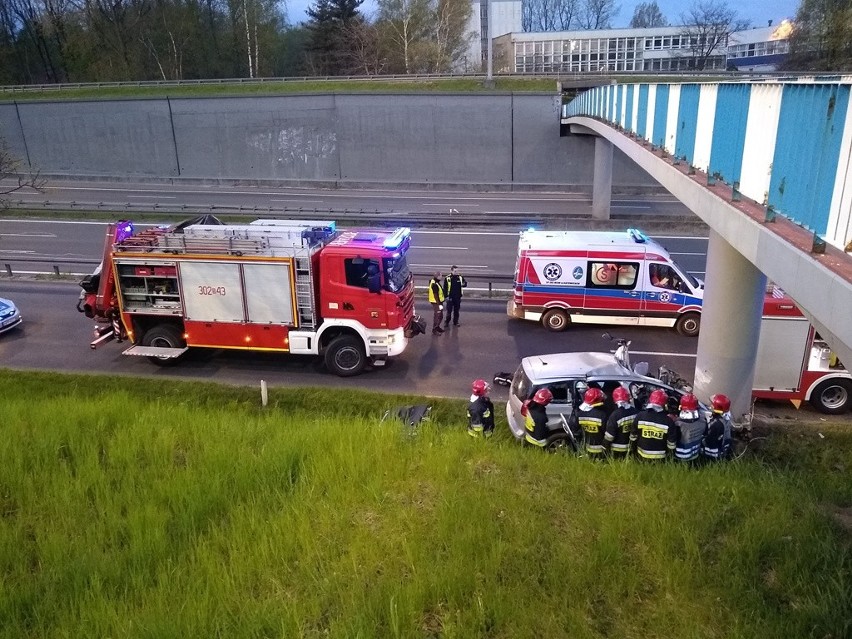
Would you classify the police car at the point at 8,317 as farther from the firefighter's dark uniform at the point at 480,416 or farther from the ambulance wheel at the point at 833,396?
the ambulance wheel at the point at 833,396

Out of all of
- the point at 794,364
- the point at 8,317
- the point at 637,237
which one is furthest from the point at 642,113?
the point at 8,317

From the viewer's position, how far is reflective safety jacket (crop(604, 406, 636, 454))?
7363 millimetres

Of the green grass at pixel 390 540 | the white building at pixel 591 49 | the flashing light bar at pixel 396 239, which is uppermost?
the white building at pixel 591 49

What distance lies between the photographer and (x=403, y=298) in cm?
1247

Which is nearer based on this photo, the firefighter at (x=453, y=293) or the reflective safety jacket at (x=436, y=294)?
the reflective safety jacket at (x=436, y=294)

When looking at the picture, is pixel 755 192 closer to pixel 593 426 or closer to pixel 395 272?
pixel 593 426

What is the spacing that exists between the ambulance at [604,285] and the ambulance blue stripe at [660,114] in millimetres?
3248

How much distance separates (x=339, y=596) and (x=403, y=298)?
865cm

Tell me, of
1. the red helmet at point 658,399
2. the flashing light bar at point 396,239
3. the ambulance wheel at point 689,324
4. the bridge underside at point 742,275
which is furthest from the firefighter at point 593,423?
the ambulance wheel at point 689,324

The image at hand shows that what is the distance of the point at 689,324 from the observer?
14.3 m

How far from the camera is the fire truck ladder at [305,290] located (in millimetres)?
11820

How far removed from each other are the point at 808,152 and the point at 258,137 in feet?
134

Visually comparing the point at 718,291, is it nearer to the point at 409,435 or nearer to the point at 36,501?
the point at 409,435

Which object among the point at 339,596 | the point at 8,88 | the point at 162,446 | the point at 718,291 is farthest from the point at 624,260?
the point at 8,88
